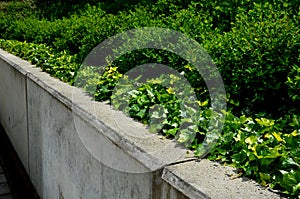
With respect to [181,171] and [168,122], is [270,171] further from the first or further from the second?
[168,122]

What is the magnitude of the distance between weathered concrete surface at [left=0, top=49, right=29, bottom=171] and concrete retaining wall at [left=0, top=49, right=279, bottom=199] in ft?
0.09

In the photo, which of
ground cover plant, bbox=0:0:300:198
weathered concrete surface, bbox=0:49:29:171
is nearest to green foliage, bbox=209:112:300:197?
ground cover plant, bbox=0:0:300:198

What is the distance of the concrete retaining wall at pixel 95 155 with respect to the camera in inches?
73.5

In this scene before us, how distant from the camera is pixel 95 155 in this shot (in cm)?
272

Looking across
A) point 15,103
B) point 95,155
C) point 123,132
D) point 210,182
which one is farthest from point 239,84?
point 15,103

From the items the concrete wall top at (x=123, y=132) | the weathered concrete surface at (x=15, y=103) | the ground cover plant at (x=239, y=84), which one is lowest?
the weathered concrete surface at (x=15, y=103)

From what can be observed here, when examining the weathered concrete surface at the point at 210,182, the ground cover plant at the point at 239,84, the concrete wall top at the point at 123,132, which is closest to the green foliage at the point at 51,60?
the ground cover plant at the point at 239,84

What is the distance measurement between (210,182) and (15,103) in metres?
4.38

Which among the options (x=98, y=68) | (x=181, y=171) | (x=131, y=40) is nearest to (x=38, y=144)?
(x=98, y=68)

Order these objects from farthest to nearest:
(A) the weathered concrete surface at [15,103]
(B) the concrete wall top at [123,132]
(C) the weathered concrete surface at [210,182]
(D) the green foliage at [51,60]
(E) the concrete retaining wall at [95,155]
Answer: (A) the weathered concrete surface at [15,103] < (D) the green foliage at [51,60] < (B) the concrete wall top at [123,132] < (E) the concrete retaining wall at [95,155] < (C) the weathered concrete surface at [210,182]

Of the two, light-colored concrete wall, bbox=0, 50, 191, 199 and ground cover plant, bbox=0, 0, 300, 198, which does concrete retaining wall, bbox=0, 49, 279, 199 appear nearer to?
light-colored concrete wall, bbox=0, 50, 191, 199

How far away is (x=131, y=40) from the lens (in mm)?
3803

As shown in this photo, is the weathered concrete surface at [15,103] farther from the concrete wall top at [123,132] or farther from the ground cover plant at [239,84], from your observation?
the concrete wall top at [123,132]

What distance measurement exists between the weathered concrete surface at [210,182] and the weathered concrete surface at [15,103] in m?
3.35
